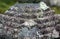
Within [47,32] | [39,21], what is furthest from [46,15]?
[47,32]

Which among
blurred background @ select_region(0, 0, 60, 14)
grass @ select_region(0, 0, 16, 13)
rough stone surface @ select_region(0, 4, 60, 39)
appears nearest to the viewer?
rough stone surface @ select_region(0, 4, 60, 39)

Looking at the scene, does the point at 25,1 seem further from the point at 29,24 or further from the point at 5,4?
the point at 29,24

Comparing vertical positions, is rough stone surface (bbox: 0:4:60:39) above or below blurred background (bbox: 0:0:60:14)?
below

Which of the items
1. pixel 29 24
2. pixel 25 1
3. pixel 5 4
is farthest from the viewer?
pixel 25 1

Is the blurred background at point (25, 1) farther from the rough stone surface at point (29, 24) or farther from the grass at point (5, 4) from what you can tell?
the rough stone surface at point (29, 24)

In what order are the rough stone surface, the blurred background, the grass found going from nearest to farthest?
the rough stone surface, the grass, the blurred background

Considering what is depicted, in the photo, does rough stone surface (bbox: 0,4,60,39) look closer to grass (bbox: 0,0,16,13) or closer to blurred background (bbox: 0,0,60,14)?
grass (bbox: 0,0,16,13)

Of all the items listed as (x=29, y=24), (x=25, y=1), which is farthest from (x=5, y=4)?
(x=29, y=24)

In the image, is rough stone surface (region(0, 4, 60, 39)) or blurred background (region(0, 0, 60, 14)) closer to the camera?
rough stone surface (region(0, 4, 60, 39))

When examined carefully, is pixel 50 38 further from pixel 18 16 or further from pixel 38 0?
pixel 38 0

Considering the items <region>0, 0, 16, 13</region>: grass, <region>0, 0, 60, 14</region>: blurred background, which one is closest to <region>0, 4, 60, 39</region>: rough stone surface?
<region>0, 0, 16, 13</region>: grass

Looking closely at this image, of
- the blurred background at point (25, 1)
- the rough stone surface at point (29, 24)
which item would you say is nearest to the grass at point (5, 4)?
the blurred background at point (25, 1)
